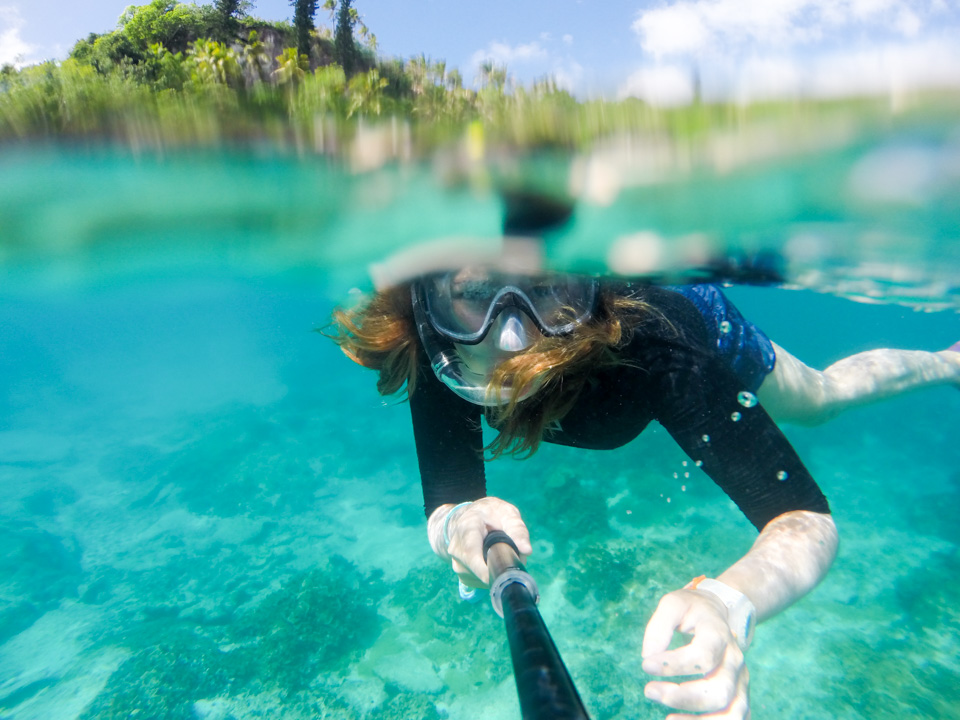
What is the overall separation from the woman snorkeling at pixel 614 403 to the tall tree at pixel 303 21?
5.36 feet

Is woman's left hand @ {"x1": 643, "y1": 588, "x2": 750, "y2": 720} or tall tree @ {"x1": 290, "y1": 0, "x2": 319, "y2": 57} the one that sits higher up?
tall tree @ {"x1": 290, "y1": 0, "x2": 319, "y2": 57}

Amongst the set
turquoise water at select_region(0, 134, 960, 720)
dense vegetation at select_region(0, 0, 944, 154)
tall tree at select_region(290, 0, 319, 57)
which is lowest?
turquoise water at select_region(0, 134, 960, 720)

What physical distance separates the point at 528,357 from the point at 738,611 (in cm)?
157

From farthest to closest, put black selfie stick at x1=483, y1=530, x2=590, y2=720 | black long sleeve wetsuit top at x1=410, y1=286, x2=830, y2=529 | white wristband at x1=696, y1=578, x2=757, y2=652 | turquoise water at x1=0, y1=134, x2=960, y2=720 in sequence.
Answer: turquoise water at x1=0, y1=134, x2=960, y2=720 → black long sleeve wetsuit top at x1=410, y1=286, x2=830, y2=529 → white wristband at x1=696, y1=578, x2=757, y2=652 → black selfie stick at x1=483, y1=530, x2=590, y2=720

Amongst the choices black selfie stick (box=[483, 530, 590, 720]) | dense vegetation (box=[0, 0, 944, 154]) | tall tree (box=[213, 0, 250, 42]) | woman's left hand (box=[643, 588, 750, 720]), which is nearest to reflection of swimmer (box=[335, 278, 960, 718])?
woman's left hand (box=[643, 588, 750, 720])

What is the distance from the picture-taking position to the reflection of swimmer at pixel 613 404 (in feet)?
6.58

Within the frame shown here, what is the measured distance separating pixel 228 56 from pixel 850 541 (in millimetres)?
11333

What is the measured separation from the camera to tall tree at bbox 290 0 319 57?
2.73 m

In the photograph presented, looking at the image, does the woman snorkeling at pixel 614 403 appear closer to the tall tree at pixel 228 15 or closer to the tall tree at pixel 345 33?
the tall tree at pixel 345 33

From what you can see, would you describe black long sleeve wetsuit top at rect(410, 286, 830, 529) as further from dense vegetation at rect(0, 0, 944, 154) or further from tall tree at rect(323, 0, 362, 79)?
tall tree at rect(323, 0, 362, 79)

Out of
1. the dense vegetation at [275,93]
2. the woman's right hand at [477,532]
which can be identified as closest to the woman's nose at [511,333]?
the woman's right hand at [477,532]

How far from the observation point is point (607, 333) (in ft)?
9.15

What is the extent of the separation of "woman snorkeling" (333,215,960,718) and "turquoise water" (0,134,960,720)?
4.08 ft

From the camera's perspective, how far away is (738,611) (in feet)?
6.66
